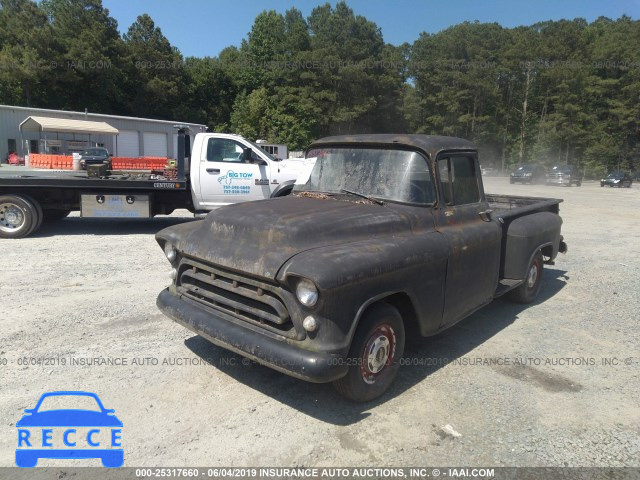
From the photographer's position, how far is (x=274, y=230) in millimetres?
3539

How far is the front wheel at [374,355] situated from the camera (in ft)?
10.9

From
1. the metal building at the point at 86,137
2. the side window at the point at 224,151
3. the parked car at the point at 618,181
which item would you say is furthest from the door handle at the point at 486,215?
the parked car at the point at 618,181

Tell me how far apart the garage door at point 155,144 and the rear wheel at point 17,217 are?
32.7 meters

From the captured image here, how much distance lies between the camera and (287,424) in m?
3.32

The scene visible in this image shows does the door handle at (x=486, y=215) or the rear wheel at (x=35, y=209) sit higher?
the door handle at (x=486, y=215)

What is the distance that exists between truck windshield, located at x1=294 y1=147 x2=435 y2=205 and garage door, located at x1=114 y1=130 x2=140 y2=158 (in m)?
37.4

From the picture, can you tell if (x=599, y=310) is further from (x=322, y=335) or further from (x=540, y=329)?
(x=322, y=335)

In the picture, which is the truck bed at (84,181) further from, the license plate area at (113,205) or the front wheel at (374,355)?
the front wheel at (374,355)

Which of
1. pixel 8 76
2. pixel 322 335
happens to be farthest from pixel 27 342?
pixel 8 76

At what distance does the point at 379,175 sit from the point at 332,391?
6.63ft

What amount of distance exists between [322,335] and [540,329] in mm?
3362

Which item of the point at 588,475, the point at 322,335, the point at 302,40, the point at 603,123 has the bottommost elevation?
the point at 588,475

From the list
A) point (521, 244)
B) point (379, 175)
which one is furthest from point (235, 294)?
point (521, 244)

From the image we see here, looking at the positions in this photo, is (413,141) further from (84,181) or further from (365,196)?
(84,181)
